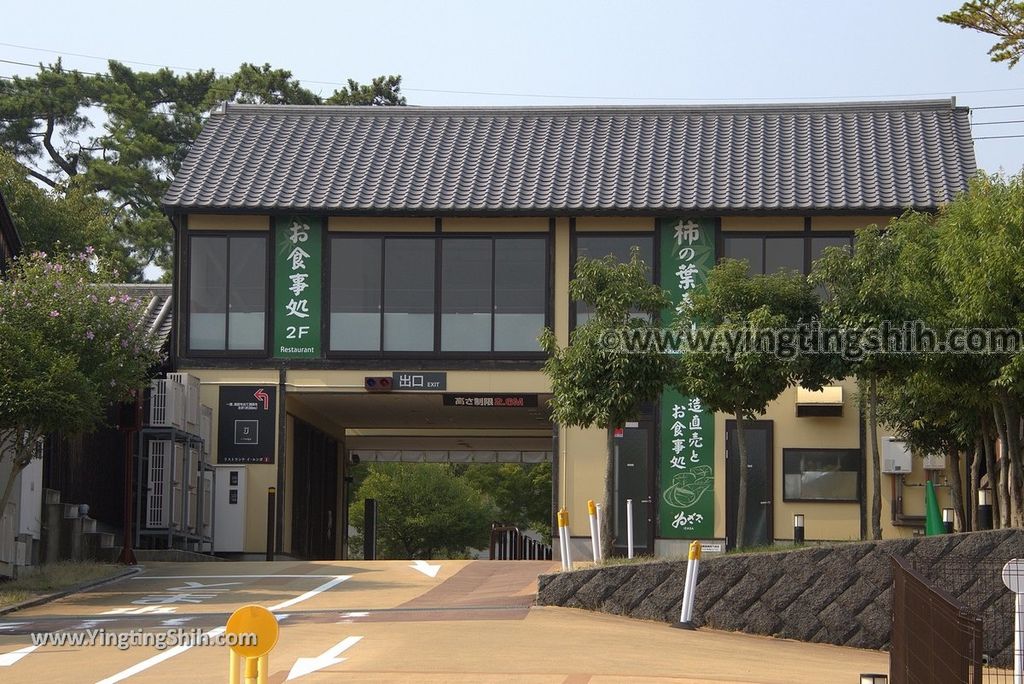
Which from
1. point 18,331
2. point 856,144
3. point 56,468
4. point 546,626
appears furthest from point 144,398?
point 856,144

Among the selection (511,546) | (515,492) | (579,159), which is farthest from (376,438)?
(515,492)

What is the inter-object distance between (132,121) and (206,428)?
2599 cm

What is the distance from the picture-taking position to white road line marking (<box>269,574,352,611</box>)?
62.6ft

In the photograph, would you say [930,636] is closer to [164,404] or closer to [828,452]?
[828,452]

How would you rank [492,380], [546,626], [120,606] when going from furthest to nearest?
[492,380]
[120,606]
[546,626]

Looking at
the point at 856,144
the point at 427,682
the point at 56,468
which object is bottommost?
the point at 427,682

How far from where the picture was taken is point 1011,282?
1889 cm

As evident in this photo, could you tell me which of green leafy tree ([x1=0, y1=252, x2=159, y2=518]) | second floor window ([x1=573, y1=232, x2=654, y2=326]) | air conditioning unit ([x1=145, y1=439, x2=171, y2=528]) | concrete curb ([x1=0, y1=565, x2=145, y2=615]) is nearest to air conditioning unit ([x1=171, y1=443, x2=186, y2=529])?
air conditioning unit ([x1=145, y1=439, x2=171, y2=528])

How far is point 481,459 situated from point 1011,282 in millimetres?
24416

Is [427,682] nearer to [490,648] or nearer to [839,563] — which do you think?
[490,648]

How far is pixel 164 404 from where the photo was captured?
2800cm

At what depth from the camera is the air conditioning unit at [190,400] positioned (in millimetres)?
28875

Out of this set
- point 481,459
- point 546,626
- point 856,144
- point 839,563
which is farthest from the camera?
point 481,459

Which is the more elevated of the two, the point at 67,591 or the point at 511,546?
the point at 67,591
